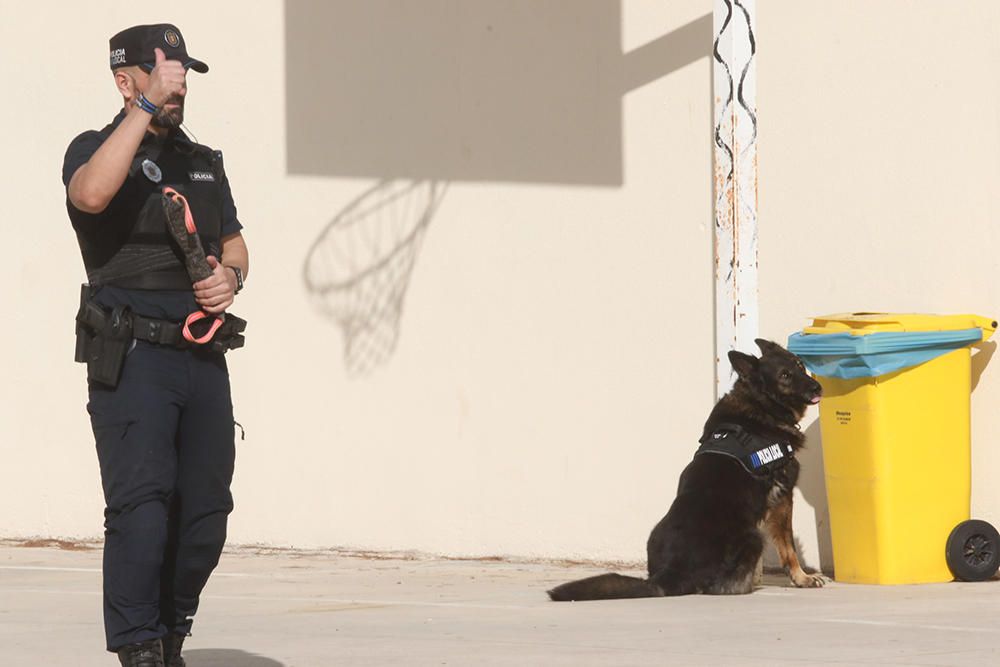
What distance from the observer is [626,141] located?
351 inches

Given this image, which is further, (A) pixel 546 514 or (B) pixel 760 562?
(A) pixel 546 514

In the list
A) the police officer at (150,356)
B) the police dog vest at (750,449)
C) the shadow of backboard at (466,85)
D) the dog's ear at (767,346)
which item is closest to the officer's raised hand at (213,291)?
the police officer at (150,356)

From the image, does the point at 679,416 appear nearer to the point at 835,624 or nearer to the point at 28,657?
the point at 835,624

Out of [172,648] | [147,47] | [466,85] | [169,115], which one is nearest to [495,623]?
[172,648]

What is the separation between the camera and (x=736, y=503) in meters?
7.56

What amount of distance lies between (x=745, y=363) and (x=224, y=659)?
2.88 metres

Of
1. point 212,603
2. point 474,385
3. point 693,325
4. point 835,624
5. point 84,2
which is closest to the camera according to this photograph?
point 835,624

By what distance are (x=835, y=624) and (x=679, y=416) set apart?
94.2 inches

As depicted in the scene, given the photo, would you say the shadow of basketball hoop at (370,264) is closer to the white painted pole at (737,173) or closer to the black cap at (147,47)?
the white painted pole at (737,173)

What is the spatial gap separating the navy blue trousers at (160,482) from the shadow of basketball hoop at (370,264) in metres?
4.38

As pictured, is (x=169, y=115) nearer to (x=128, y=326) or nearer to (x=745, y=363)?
(x=128, y=326)

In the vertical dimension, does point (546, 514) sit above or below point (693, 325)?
below

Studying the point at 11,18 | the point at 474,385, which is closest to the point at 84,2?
the point at 11,18

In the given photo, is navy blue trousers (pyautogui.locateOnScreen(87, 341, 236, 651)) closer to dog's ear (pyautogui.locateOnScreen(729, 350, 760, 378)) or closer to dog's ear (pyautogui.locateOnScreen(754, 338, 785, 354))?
dog's ear (pyautogui.locateOnScreen(729, 350, 760, 378))
